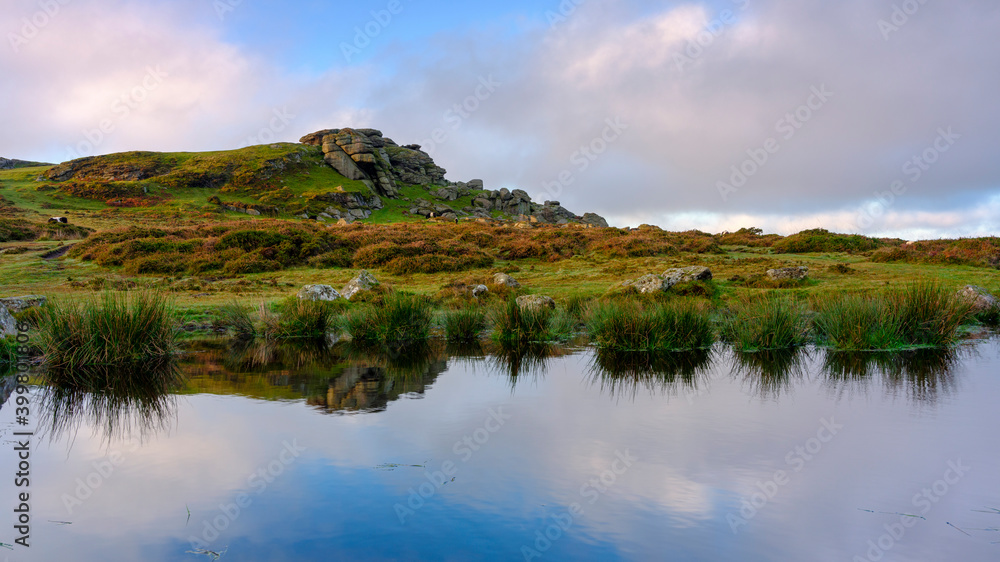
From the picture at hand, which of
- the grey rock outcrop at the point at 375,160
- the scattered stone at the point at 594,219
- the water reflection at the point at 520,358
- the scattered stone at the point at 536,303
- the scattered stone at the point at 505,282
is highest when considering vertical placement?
the grey rock outcrop at the point at 375,160

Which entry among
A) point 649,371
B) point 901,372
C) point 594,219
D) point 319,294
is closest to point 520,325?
point 649,371

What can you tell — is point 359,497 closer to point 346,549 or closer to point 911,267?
point 346,549

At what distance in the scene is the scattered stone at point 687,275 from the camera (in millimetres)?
21514

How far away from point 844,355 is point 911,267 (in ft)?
53.7

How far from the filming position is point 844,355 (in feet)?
44.1

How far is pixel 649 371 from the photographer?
12117 mm

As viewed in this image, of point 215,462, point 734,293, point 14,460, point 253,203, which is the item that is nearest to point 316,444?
point 215,462

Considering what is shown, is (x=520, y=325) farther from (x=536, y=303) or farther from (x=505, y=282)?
(x=505, y=282)

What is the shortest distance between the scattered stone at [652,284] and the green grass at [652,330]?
5136 mm

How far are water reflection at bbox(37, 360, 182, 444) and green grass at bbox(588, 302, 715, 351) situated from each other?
9087mm

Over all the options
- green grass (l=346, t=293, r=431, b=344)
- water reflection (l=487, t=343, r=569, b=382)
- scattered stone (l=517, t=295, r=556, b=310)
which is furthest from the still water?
scattered stone (l=517, t=295, r=556, b=310)

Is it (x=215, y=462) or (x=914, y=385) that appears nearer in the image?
(x=215, y=462)

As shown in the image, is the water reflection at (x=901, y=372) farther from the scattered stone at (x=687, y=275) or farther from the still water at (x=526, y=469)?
the scattered stone at (x=687, y=275)

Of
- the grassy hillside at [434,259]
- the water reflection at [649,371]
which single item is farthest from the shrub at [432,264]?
the water reflection at [649,371]
